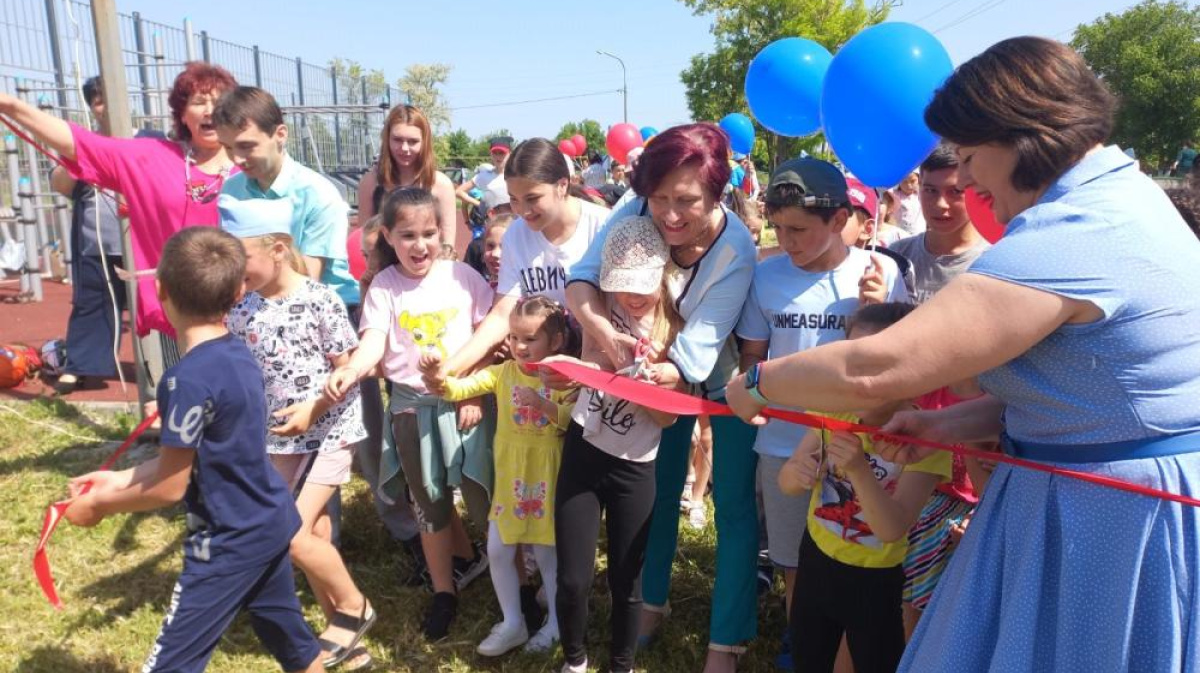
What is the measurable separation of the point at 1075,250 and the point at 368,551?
3.66 meters

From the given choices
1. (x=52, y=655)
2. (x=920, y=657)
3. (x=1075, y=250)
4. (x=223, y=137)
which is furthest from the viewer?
(x=223, y=137)

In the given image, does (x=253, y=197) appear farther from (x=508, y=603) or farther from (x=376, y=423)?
(x=508, y=603)

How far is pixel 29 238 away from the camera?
9805mm

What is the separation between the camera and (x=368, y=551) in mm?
4246

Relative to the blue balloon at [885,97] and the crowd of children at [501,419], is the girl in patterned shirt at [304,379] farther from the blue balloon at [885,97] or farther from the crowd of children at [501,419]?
the blue balloon at [885,97]

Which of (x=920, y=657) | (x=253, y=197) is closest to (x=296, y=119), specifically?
(x=253, y=197)

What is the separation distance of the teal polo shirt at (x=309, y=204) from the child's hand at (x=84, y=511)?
1.63 meters

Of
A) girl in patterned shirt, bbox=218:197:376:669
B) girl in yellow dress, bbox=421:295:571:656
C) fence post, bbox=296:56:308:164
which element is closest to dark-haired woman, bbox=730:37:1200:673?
girl in yellow dress, bbox=421:295:571:656

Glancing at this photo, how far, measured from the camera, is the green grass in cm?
329

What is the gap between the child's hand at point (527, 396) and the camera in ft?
10.3

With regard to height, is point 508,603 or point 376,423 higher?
point 376,423

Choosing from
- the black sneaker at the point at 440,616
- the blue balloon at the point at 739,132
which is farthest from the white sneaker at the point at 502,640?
the blue balloon at the point at 739,132

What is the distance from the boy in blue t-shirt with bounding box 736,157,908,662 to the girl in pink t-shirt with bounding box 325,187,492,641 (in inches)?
48.2

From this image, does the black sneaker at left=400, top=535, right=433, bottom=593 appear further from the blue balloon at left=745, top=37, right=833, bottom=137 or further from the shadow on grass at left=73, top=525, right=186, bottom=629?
the blue balloon at left=745, top=37, right=833, bottom=137
